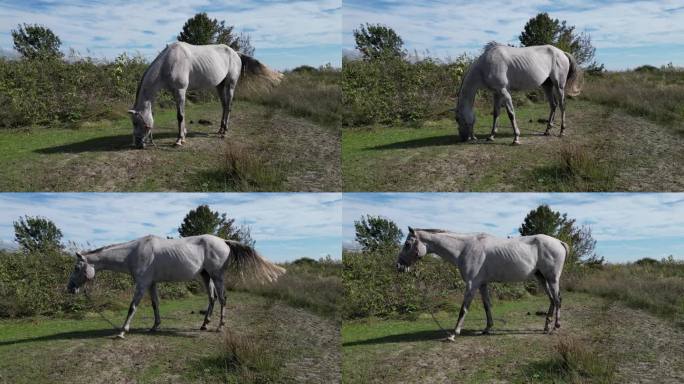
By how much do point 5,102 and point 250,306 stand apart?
10.6m

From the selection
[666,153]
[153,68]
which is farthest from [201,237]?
[666,153]

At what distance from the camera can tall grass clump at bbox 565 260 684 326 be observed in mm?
15656

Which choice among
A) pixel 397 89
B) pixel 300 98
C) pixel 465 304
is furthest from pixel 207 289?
pixel 397 89

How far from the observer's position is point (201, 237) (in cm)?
1245

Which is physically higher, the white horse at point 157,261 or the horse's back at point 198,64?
the horse's back at point 198,64

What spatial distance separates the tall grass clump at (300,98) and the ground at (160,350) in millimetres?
5793

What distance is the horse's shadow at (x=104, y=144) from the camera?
14.7 metres

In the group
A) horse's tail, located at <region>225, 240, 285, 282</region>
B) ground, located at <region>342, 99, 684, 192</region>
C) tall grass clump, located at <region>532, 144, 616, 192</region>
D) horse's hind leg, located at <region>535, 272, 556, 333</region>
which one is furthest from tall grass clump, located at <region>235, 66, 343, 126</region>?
horse's hind leg, located at <region>535, 272, 556, 333</region>

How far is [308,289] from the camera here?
18.0 metres

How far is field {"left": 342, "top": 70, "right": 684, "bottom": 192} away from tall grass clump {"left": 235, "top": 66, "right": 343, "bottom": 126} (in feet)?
4.10

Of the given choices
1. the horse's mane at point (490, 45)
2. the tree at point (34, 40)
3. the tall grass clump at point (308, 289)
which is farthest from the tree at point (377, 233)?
the tree at point (34, 40)

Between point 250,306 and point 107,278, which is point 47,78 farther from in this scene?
point 250,306

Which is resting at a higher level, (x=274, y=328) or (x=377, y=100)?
(x=377, y=100)

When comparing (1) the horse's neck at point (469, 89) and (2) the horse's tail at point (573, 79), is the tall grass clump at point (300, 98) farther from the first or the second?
(2) the horse's tail at point (573, 79)
